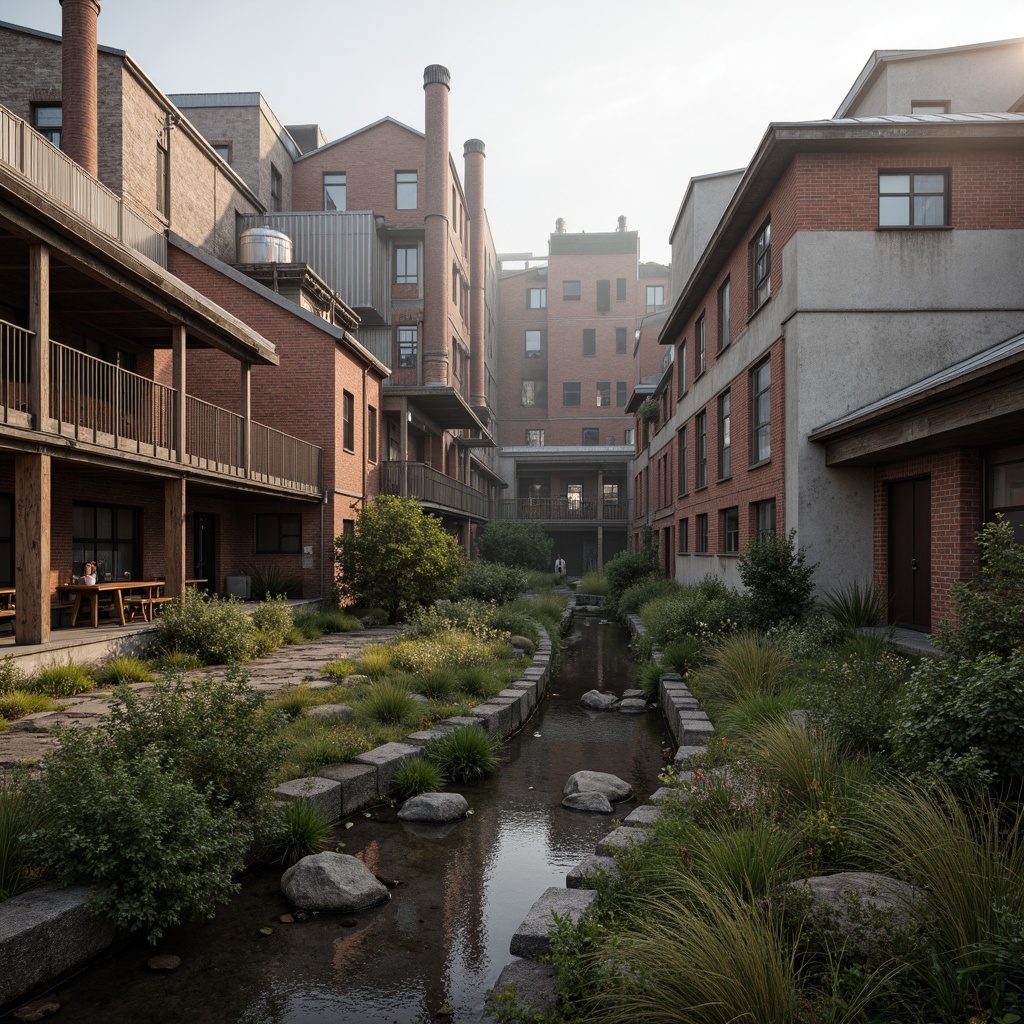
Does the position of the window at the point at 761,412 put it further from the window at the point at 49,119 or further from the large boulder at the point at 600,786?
the window at the point at 49,119

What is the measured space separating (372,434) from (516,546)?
11795mm

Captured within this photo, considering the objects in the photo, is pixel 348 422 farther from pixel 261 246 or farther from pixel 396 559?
pixel 261 246

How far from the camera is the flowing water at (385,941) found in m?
3.66

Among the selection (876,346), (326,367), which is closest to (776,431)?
(876,346)

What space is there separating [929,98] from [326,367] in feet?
48.3

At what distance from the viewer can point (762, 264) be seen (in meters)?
14.8

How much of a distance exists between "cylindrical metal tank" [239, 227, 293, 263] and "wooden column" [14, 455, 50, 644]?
47.4 ft

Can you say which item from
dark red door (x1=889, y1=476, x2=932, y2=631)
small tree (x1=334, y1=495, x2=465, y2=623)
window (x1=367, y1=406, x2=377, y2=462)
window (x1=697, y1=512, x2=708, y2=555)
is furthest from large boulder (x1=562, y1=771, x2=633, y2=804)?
window (x1=367, y1=406, x2=377, y2=462)

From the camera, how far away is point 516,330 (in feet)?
177

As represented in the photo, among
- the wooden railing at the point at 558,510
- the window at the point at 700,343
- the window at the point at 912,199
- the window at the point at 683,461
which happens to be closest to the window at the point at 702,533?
the window at the point at 683,461

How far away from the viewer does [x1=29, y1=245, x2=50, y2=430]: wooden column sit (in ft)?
30.5

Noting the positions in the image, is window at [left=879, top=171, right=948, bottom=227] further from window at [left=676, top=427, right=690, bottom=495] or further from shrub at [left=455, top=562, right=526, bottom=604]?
shrub at [left=455, top=562, right=526, bottom=604]

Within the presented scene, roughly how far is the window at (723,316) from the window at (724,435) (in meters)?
1.22

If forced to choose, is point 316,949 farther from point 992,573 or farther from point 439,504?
point 439,504
